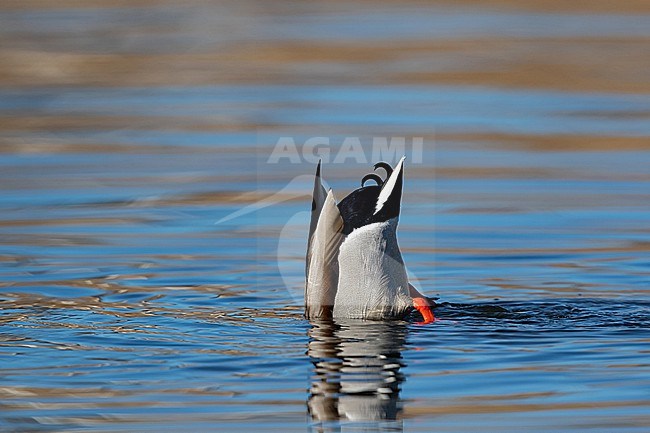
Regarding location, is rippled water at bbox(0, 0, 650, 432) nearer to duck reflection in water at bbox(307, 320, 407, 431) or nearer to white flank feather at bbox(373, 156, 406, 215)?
duck reflection in water at bbox(307, 320, 407, 431)

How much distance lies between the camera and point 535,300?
7.72 metres

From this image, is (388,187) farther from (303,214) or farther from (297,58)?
Answer: (297,58)

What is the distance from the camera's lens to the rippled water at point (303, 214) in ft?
19.8

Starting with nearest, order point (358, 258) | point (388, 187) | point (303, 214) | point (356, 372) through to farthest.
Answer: point (356, 372) < point (388, 187) < point (358, 258) < point (303, 214)

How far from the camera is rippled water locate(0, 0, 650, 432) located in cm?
605

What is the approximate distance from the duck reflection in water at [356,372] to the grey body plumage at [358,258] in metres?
0.09

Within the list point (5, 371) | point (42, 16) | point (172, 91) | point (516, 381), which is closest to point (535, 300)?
point (516, 381)

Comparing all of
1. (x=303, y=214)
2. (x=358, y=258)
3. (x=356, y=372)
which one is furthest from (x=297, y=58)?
(x=356, y=372)

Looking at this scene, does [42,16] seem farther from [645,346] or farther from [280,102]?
[645,346]

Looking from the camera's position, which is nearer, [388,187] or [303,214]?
[388,187]

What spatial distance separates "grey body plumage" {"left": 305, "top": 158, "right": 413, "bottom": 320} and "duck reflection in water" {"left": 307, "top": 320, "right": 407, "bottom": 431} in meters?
0.09

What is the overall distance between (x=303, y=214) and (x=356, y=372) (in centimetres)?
377

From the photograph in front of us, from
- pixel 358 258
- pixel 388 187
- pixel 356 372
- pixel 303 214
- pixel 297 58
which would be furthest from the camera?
pixel 297 58

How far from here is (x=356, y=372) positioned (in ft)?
20.7
